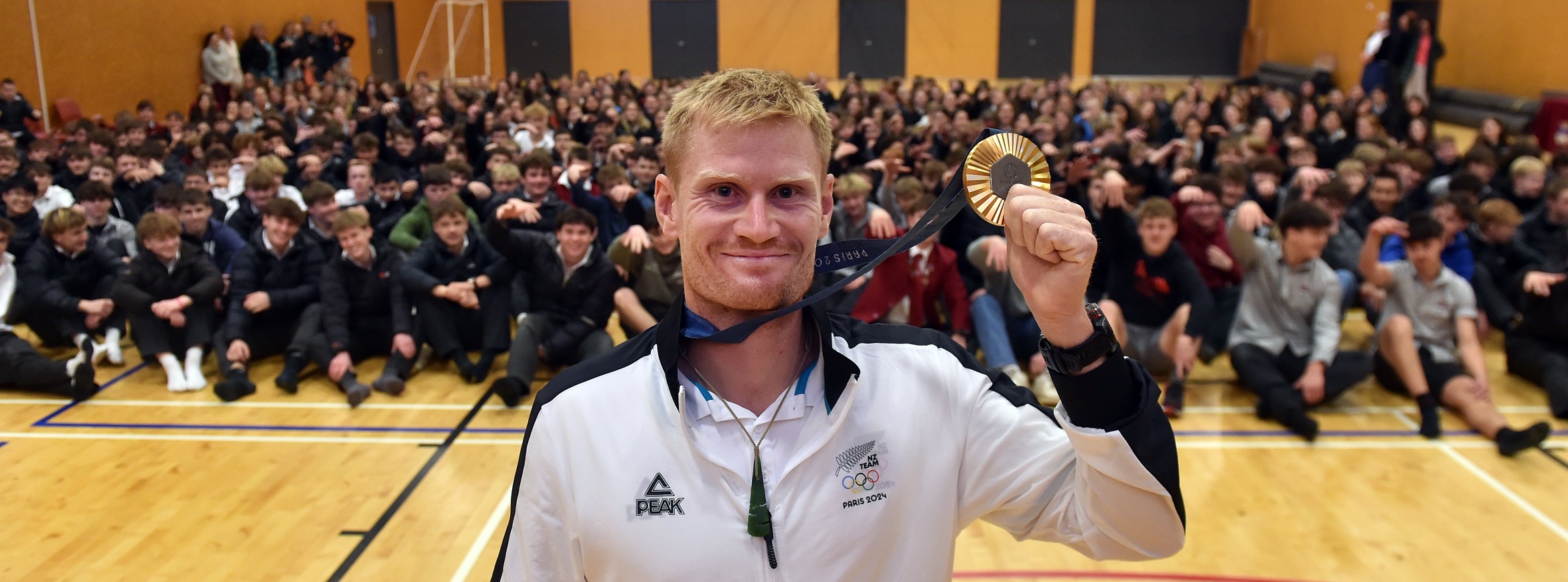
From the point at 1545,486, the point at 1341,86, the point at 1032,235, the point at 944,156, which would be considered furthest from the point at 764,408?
the point at 1341,86

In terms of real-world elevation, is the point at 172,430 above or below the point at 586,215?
below

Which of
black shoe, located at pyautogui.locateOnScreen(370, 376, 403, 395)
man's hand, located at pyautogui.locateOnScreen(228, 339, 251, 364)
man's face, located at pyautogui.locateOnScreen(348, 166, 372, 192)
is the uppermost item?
man's face, located at pyautogui.locateOnScreen(348, 166, 372, 192)

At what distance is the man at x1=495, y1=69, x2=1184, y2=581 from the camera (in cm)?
154

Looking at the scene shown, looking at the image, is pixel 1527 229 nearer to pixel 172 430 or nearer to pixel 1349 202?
pixel 1349 202

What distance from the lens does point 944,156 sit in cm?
1198

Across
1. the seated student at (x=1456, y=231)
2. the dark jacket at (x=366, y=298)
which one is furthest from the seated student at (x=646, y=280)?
the seated student at (x=1456, y=231)

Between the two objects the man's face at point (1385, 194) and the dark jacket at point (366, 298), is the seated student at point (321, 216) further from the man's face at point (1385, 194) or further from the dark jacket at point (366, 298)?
the man's face at point (1385, 194)

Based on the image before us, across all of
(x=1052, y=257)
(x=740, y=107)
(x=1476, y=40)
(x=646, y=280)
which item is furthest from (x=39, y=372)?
(x=1476, y=40)

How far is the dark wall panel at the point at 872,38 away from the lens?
2670cm

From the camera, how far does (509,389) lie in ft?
20.5

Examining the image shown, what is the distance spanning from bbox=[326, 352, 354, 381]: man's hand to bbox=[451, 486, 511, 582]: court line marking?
2.11 meters

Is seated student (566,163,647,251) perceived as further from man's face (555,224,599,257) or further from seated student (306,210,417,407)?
seated student (306,210,417,407)

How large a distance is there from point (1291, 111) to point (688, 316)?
14.4m

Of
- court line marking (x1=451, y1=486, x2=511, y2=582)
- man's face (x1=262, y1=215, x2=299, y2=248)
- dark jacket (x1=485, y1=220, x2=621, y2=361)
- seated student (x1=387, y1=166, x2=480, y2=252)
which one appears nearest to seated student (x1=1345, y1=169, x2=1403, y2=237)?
dark jacket (x1=485, y1=220, x2=621, y2=361)
